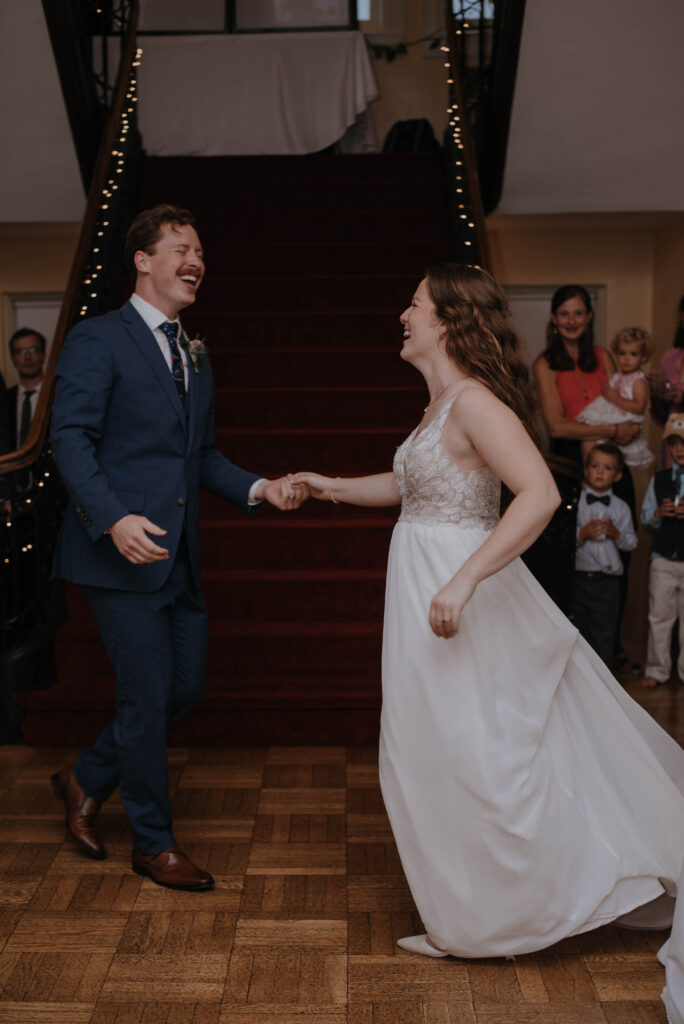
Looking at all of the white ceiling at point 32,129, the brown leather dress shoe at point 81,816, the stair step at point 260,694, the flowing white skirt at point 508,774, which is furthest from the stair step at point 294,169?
the flowing white skirt at point 508,774

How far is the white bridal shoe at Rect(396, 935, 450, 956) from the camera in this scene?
265 cm

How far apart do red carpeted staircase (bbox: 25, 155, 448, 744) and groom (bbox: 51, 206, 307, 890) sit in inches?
53.3

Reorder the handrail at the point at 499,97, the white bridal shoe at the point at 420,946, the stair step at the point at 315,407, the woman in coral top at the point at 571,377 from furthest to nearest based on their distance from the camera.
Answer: the handrail at the point at 499,97 < the stair step at the point at 315,407 < the woman in coral top at the point at 571,377 < the white bridal shoe at the point at 420,946

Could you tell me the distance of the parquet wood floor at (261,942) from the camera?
2.41m

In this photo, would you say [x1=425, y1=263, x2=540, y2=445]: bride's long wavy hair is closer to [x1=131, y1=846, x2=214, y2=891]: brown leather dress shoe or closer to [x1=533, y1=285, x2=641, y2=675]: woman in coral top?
[x1=131, y1=846, x2=214, y2=891]: brown leather dress shoe

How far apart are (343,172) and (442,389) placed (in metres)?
5.44

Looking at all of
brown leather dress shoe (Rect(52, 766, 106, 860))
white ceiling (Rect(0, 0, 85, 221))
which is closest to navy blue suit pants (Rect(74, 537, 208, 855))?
brown leather dress shoe (Rect(52, 766, 106, 860))

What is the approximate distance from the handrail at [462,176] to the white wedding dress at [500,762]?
107 inches

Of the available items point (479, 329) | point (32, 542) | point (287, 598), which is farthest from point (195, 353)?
point (287, 598)

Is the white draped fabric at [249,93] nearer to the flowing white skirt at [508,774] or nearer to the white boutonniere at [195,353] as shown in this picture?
the white boutonniere at [195,353]

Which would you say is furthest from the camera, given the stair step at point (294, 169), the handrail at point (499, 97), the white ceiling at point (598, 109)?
the stair step at point (294, 169)

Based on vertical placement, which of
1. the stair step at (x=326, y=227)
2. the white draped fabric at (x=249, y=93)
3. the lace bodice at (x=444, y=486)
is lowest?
the lace bodice at (x=444, y=486)

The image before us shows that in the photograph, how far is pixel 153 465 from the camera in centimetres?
305

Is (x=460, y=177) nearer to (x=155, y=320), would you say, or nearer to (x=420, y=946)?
(x=155, y=320)
